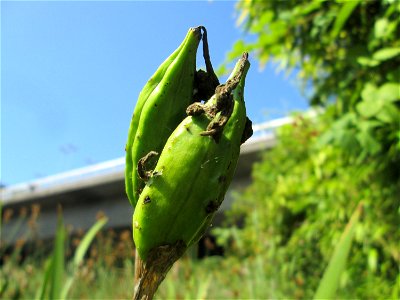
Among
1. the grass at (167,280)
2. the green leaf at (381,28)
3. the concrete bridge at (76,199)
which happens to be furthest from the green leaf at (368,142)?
the concrete bridge at (76,199)

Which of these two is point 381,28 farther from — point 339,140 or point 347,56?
point 339,140

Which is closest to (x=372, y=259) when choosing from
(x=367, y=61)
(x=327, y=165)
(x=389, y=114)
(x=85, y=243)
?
(x=327, y=165)

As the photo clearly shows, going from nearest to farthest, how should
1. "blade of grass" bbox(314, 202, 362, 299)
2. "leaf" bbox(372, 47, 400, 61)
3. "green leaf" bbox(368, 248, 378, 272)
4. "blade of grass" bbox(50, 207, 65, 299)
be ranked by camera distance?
1. "blade of grass" bbox(314, 202, 362, 299)
2. "blade of grass" bbox(50, 207, 65, 299)
3. "leaf" bbox(372, 47, 400, 61)
4. "green leaf" bbox(368, 248, 378, 272)

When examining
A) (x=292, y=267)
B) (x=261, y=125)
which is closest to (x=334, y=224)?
(x=292, y=267)

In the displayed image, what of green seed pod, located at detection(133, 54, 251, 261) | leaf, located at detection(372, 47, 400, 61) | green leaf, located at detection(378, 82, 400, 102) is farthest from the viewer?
leaf, located at detection(372, 47, 400, 61)

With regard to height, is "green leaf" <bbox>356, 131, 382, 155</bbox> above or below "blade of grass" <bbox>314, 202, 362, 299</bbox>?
below

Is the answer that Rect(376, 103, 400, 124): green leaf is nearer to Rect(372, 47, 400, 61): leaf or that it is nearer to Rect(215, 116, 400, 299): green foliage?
Rect(372, 47, 400, 61): leaf

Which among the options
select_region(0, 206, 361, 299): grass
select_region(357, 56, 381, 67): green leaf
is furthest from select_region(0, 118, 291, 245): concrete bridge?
select_region(357, 56, 381, 67): green leaf
